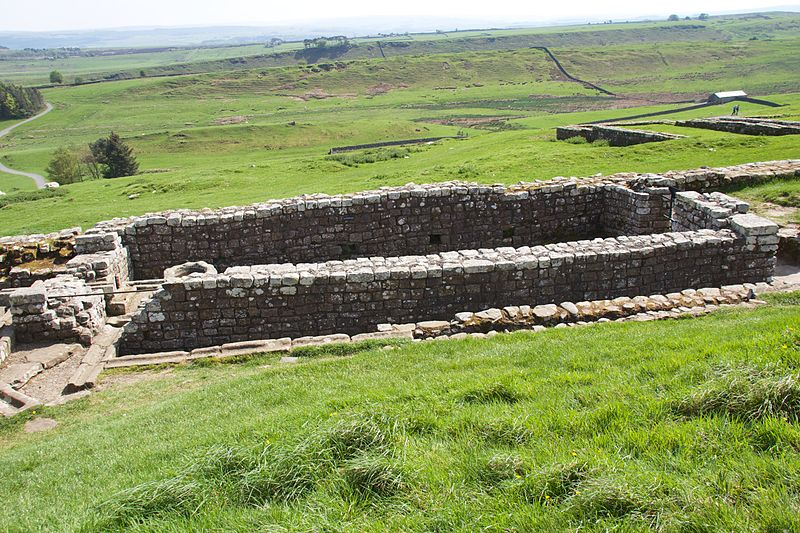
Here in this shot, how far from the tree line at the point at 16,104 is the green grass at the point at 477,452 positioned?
136 meters

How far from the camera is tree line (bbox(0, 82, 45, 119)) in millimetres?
118312

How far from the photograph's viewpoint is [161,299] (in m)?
11.9

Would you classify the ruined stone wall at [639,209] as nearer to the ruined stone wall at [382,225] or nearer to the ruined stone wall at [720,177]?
the ruined stone wall at [382,225]

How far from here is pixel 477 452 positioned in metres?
5.59

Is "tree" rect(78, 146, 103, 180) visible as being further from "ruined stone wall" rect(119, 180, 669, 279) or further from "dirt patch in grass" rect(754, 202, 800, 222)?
"dirt patch in grass" rect(754, 202, 800, 222)

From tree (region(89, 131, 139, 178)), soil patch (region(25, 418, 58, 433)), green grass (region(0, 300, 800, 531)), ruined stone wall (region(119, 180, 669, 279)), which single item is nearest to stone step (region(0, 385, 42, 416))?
soil patch (region(25, 418, 58, 433))

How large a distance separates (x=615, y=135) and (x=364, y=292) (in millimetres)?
21802

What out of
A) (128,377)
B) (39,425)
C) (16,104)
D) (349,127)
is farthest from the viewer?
(16,104)

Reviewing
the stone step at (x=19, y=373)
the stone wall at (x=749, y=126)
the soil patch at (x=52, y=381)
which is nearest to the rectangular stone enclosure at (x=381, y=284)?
the soil patch at (x=52, y=381)

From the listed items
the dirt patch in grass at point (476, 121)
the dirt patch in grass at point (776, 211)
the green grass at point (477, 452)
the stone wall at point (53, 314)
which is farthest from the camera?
the dirt patch in grass at point (476, 121)

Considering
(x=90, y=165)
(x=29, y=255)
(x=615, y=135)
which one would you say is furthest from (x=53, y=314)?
(x=90, y=165)

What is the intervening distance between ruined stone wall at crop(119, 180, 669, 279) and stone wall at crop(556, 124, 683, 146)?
12022 mm

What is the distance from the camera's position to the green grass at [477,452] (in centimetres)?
458

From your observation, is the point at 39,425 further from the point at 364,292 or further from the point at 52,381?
the point at 364,292
